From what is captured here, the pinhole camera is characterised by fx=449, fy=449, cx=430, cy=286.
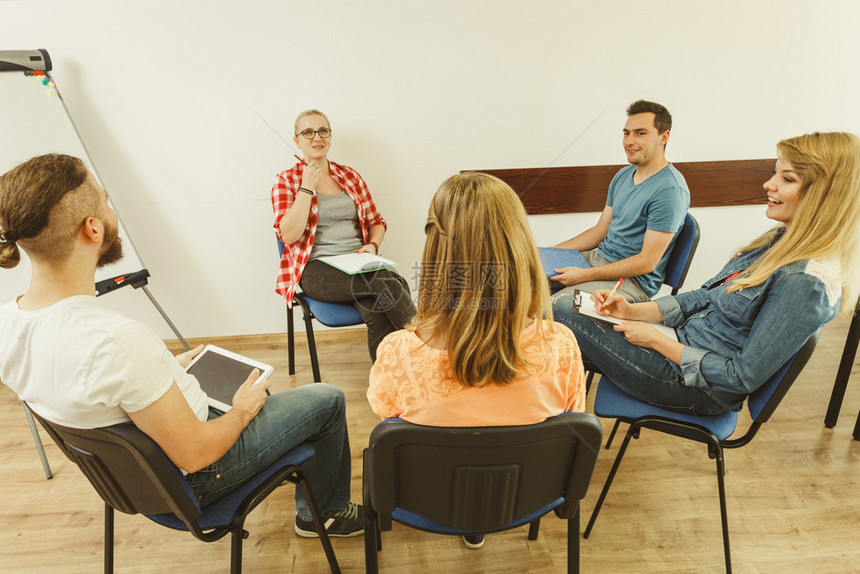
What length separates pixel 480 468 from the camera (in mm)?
853

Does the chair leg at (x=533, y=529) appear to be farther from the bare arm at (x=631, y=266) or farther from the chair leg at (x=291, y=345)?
the chair leg at (x=291, y=345)

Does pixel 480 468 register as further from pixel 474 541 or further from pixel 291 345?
pixel 291 345

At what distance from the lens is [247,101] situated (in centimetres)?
221

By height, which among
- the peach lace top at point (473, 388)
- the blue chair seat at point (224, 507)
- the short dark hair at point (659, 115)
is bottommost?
the blue chair seat at point (224, 507)

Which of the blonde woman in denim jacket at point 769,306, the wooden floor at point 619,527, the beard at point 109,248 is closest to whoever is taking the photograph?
the beard at point 109,248

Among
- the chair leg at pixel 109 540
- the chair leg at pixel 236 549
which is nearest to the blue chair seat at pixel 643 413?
the chair leg at pixel 236 549

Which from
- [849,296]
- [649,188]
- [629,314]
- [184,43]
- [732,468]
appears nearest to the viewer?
[849,296]

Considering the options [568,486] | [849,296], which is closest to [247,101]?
[568,486]

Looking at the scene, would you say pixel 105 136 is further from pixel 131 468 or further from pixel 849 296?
Result: pixel 849 296

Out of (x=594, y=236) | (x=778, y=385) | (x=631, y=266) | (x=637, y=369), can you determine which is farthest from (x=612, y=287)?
(x=778, y=385)

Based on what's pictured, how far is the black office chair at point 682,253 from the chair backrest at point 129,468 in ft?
5.12

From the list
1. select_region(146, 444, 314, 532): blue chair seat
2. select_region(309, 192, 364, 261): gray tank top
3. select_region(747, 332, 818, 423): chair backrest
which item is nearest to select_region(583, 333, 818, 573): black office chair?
select_region(747, 332, 818, 423): chair backrest

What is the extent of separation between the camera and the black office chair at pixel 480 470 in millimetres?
794

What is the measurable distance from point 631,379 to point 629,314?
0.32 meters
